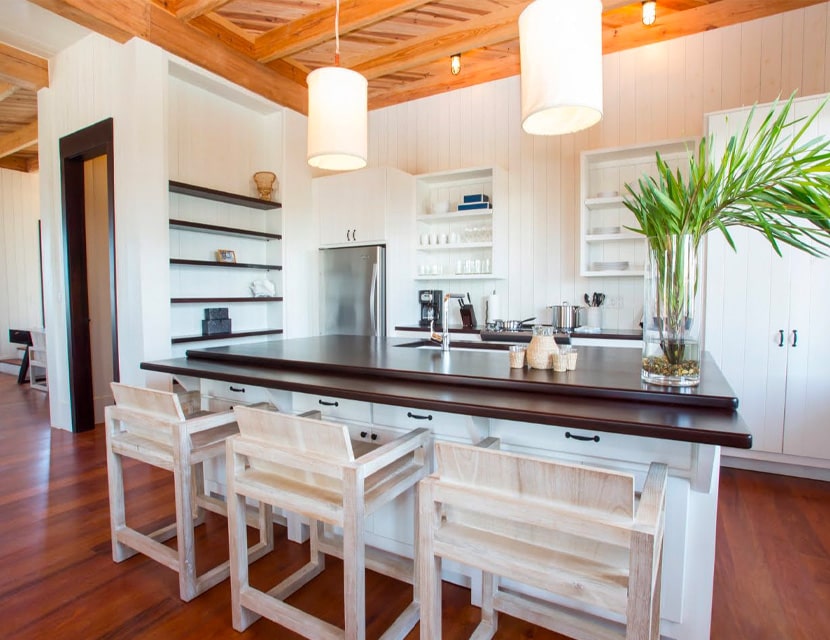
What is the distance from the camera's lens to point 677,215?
55.1 inches

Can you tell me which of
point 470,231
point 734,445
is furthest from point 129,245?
point 734,445

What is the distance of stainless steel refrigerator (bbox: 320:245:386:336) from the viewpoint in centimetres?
428

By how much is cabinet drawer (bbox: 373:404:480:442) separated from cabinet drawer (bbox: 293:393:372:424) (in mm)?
59

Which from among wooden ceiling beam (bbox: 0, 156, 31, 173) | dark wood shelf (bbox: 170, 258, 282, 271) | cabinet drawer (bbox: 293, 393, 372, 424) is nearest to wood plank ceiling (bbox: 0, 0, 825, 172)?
dark wood shelf (bbox: 170, 258, 282, 271)

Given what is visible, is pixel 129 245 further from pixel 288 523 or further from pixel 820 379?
pixel 820 379

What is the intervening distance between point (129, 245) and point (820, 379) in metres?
4.68

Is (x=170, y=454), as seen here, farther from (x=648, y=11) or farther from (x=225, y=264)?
(x=648, y=11)

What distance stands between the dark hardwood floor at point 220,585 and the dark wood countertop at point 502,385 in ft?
2.80

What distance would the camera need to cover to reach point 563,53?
4.89 feet

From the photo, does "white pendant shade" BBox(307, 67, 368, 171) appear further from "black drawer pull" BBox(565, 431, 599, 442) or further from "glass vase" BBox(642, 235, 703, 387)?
"black drawer pull" BBox(565, 431, 599, 442)

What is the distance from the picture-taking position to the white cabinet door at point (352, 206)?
167 inches

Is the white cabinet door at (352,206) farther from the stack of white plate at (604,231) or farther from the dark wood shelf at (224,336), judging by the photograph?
the stack of white plate at (604,231)

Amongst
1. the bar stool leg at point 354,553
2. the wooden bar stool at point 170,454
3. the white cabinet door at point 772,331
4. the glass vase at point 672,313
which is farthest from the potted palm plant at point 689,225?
the white cabinet door at point 772,331

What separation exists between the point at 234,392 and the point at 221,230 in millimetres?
1972
